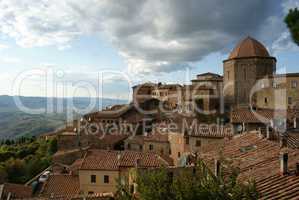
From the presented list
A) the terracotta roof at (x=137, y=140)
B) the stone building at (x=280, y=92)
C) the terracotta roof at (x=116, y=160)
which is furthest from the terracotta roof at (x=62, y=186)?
the stone building at (x=280, y=92)

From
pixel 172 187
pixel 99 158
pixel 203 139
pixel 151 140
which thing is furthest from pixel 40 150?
pixel 172 187

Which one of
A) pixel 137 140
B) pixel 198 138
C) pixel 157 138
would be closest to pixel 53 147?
pixel 137 140

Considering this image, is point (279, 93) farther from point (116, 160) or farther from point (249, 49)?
point (116, 160)

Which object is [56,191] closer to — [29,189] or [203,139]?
[29,189]

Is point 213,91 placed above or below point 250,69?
below

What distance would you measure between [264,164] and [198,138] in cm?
1714

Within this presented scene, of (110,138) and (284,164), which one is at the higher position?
(284,164)

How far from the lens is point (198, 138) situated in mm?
27719

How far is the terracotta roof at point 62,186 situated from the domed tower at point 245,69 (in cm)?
3504

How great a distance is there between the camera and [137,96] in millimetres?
74125

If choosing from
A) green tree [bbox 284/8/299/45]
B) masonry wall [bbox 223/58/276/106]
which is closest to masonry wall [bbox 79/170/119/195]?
green tree [bbox 284/8/299/45]

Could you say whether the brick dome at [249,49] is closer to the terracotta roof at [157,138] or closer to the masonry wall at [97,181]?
the terracotta roof at [157,138]

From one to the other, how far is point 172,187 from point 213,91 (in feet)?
158

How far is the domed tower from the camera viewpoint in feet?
177
